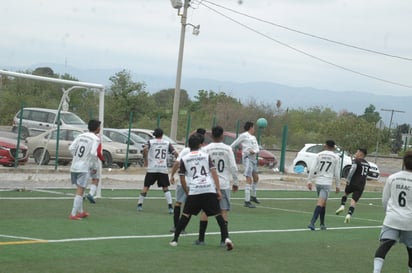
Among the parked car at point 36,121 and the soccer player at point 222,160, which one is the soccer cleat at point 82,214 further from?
the parked car at point 36,121

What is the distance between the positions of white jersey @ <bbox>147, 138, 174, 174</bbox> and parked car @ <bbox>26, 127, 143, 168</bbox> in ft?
25.5

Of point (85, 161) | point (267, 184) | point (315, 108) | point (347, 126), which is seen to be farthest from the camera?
point (315, 108)

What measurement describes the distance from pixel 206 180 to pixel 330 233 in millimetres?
4696

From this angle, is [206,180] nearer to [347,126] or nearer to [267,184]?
[267,184]

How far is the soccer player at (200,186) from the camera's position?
1193 cm

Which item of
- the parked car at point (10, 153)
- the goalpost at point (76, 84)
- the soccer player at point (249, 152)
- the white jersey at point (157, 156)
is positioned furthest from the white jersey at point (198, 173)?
the parked car at point (10, 153)

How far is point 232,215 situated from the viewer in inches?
702

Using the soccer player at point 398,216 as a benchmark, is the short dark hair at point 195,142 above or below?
above

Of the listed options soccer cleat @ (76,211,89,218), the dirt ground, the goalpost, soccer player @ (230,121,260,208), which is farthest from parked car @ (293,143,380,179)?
soccer cleat @ (76,211,89,218)

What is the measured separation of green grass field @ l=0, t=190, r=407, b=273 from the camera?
10.5 meters

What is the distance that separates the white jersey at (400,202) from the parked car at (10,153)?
16.8 m

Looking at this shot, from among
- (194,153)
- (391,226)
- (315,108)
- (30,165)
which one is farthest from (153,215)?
(315,108)

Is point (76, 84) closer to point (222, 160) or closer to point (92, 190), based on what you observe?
point (92, 190)

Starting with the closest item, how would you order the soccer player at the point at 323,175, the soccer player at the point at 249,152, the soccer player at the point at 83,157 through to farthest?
the soccer player at the point at 83,157
the soccer player at the point at 323,175
the soccer player at the point at 249,152
